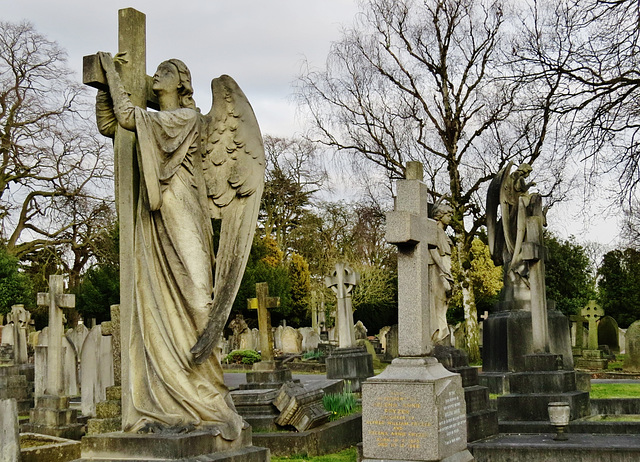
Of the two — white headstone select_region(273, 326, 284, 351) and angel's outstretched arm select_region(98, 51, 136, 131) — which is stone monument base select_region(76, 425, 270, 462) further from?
white headstone select_region(273, 326, 284, 351)

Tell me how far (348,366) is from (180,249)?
1350 centimetres

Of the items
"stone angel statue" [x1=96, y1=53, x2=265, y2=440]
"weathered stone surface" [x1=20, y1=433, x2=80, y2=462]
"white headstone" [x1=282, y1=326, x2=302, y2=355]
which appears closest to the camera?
"stone angel statue" [x1=96, y1=53, x2=265, y2=440]

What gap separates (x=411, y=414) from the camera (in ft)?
24.6

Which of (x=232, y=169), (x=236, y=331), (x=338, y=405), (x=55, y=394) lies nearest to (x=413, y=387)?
(x=232, y=169)

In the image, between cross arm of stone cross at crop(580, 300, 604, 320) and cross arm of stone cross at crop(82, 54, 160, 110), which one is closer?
cross arm of stone cross at crop(82, 54, 160, 110)

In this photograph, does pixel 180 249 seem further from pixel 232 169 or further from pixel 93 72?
pixel 93 72

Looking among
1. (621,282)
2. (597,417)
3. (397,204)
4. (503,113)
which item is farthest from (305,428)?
(621,282)

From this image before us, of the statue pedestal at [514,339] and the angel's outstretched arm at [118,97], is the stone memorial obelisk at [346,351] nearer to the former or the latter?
the statue pedestal at [514,339]

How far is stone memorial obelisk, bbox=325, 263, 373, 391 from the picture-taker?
18.8 meters

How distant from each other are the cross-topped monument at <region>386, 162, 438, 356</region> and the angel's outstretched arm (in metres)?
2.90

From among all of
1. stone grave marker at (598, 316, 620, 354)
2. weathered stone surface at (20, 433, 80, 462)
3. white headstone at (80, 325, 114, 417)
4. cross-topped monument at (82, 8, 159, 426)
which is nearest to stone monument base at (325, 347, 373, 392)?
white headstone at (80, 325, 114, 417)

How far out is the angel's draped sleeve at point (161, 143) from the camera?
5742 mm

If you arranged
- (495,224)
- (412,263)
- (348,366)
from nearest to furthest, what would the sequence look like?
(412,263), (495,224), (348,366)

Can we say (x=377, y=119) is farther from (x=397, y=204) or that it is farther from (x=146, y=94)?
(x=146, y=94)
